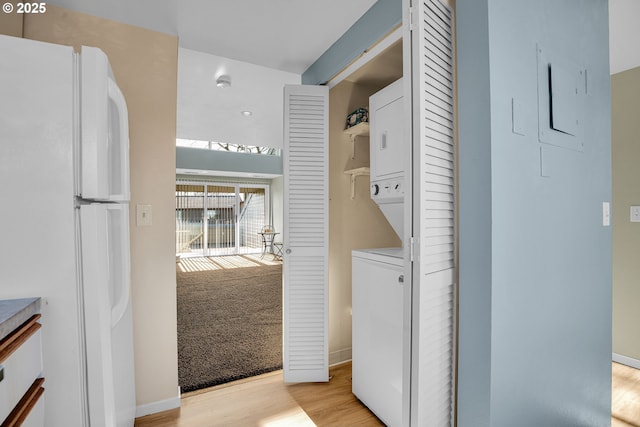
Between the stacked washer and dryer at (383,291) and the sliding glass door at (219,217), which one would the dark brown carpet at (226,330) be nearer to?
the stacked washer and dryer at (383,291)

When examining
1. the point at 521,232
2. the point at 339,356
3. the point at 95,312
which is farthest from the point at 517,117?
the point at 339,356

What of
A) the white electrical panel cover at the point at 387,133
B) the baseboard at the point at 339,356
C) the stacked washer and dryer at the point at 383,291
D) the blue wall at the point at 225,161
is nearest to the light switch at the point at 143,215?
the stacked washer and dryer at the point at 383,291

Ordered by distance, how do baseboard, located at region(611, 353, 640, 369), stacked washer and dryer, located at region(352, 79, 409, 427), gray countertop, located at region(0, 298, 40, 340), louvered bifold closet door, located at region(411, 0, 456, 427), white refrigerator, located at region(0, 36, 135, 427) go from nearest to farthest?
1. gray countertop, located at region(0, 298, 40, 340)
2. white refrigerator, located at region(0, 36, 135, 427)
3. louvered bifold closet door, located at region(411, 0, 456, 427)
4. stacked washer and dryer, located at region(352, 79, 409, 427)
5. baseboard, located at region(611, 353, 640, 369)

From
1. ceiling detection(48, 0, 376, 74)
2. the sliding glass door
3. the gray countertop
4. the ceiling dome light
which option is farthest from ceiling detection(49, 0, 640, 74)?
the sliding glass door

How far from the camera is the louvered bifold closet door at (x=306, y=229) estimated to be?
7.31 feet

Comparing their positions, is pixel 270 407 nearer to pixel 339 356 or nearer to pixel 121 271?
pixel 339 356

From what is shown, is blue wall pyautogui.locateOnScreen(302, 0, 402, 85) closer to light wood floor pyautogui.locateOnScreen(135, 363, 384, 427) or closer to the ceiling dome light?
the ceiling dome light

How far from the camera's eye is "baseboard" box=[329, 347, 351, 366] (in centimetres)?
251

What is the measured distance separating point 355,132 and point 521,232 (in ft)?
5.12

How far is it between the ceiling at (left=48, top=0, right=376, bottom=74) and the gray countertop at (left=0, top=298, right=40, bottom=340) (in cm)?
161

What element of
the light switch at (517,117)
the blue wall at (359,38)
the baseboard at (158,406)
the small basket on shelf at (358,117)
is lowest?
the baseboard at (158,406)

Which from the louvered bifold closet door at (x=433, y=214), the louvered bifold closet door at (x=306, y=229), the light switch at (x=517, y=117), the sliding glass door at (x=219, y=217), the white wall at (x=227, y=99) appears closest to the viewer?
the louvered bifold closet door at (x=433, y=214)

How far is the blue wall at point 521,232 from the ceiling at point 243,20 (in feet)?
2.67

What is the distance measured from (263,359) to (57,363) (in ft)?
5.86
